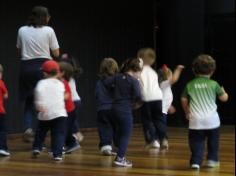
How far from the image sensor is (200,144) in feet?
23.4

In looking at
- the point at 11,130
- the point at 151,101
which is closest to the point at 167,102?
the point at 151,101

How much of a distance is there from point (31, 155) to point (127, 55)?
Answer: 5.47 m

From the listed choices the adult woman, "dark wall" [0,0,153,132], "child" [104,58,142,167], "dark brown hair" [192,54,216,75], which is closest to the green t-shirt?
"dark brown hair" [192,54,216,75]

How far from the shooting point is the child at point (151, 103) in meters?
8.91

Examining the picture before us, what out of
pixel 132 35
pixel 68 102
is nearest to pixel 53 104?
pixel 68 102

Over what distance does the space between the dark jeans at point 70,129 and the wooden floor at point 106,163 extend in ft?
0.53

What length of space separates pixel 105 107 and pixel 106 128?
0.40 metres

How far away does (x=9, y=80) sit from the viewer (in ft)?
35.5

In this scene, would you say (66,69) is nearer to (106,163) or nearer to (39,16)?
(39,16)

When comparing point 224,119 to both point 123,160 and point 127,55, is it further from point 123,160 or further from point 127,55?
point 123,160

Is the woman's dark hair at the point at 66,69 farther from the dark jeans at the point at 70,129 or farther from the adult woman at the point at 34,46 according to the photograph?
the dark jeans at the point at 70,129

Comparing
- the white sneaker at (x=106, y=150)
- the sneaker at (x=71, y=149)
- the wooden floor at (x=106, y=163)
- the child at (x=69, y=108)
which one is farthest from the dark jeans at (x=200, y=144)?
the sneaker at (x=71, y=149)

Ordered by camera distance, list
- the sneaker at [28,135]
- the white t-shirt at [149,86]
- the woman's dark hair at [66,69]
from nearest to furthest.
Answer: the woman's dark hair at [66,69]
the sneaker at [28,135]
the white t-shirt at [149,86]

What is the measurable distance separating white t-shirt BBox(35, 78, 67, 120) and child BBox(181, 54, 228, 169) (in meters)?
1.47
